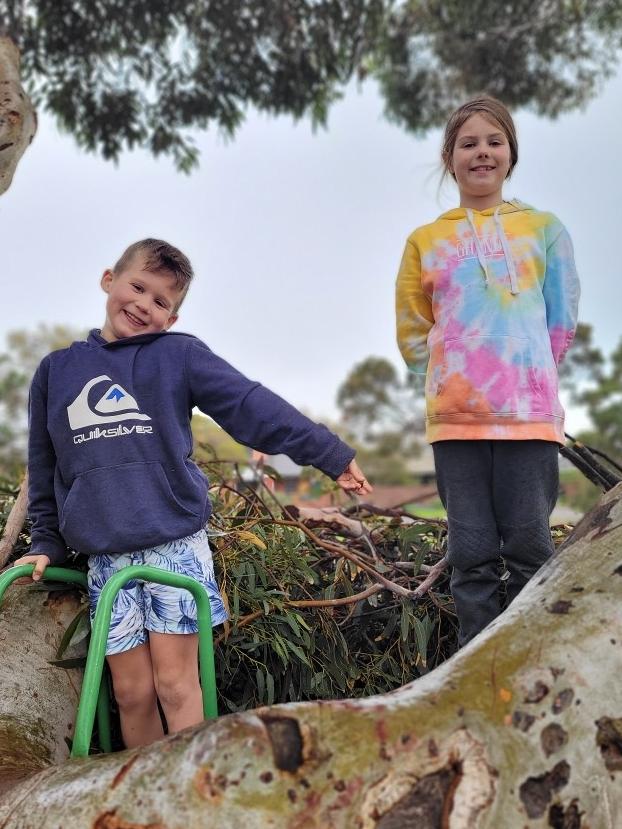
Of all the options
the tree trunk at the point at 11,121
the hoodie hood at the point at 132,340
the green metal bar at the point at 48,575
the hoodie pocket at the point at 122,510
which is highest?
the tree trunk at the point at 11,121

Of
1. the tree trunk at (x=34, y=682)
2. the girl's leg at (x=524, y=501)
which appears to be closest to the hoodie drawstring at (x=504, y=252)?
the girl's leg at (x=524, y=501)

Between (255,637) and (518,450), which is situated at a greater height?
(518,450)

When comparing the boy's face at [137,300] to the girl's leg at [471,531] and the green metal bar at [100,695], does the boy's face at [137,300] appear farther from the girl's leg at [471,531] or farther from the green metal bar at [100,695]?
the girl's leg at [471,531]

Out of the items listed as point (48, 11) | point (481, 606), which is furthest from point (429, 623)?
point (48, 11)

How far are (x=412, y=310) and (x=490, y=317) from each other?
29 centimetres

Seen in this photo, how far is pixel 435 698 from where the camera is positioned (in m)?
1.53

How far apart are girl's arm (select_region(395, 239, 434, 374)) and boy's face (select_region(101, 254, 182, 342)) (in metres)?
0.71

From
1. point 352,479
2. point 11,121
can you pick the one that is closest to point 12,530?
point 352,479

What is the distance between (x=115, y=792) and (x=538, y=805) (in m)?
0.70

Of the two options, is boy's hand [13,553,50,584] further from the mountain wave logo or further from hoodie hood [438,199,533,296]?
hoodie hood [438,199,533,296]

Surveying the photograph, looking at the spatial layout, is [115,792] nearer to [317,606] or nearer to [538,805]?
[538,805]

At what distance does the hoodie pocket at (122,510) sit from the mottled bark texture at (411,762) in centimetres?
69

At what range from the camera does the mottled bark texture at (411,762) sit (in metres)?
1.40

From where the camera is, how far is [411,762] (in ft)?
4.69
